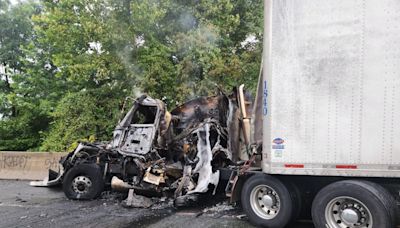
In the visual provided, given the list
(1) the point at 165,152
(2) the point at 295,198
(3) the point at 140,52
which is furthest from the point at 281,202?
(3) the point at 140,52

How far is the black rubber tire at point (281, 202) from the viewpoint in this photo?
5320 millimetres

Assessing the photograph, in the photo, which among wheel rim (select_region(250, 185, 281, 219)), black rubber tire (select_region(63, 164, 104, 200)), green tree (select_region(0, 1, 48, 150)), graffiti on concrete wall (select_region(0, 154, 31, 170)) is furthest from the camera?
green tree (select_region(0, 1, 48, 150))

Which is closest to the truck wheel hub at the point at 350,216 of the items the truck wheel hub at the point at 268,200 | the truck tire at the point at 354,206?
the truck tire at the point at 354,206

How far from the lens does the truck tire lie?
15.0 ft

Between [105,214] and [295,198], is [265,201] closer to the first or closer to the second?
[295,198]

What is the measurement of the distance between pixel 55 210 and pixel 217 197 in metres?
3.09

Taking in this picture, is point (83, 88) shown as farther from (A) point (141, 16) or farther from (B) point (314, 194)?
(B) point (314, 194)

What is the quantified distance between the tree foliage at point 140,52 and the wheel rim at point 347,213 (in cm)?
855

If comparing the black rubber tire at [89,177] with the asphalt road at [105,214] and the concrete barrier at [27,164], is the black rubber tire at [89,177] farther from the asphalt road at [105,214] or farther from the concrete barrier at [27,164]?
the concrete barrier at [27,164]

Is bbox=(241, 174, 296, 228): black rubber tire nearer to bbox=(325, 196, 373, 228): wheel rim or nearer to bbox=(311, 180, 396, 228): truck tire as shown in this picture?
bbox=(311, 180, 396, 228): truck tire

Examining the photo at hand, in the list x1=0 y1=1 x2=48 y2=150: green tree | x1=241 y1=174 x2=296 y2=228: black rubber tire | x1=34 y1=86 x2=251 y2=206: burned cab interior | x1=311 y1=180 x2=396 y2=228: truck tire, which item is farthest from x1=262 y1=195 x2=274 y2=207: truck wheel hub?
x1=0 y1=1 x2=48 y2=150: green tree

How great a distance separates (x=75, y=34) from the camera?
47.7ft

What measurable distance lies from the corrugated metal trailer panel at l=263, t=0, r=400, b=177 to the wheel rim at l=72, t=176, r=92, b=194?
4.29 m

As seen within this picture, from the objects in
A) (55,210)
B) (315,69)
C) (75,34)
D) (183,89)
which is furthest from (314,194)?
(75,34)
